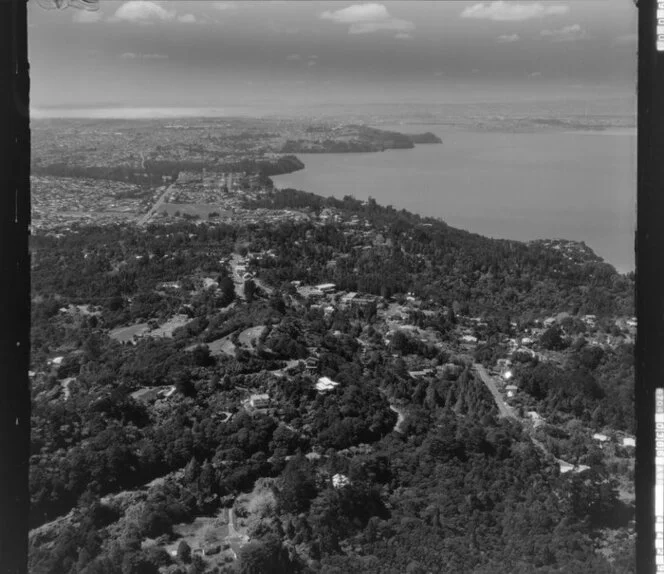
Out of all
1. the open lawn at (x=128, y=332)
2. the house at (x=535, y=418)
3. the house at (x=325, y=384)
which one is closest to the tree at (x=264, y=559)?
the house at (x=325, y=384)

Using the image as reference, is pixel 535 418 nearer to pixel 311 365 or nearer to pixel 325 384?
pixel 325 384

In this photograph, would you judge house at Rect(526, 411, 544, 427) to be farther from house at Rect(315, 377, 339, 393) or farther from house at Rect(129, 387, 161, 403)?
house at Rect(129, 387, 161, 403)

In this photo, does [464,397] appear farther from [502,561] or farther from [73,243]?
[73,243]

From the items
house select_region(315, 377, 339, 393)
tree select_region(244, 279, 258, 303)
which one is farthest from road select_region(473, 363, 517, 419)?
tree select_region(244, 279, 258, 303)

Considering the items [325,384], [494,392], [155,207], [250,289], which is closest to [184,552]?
[325,384]

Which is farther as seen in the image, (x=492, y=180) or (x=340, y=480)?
(x=492, y=180)

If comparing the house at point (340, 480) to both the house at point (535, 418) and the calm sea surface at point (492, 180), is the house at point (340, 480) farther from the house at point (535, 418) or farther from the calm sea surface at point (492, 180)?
the calm sea surface at point (492, 180)
